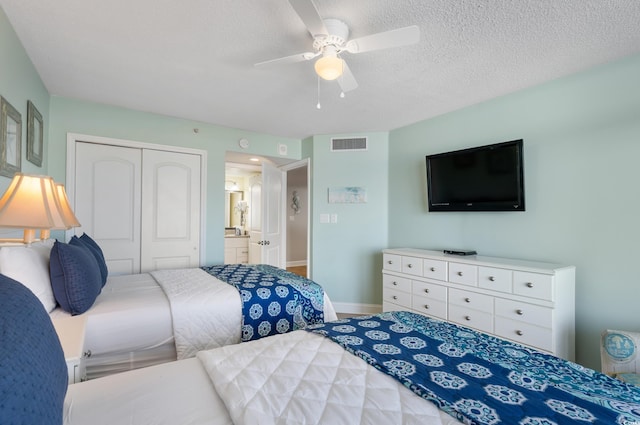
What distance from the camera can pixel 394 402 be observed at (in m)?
0.89

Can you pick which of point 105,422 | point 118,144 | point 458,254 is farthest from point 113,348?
point 458,254

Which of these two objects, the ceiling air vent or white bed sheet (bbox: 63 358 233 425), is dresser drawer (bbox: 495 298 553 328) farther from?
the ceiling air vent

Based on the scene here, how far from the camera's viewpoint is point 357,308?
3996 millimetres

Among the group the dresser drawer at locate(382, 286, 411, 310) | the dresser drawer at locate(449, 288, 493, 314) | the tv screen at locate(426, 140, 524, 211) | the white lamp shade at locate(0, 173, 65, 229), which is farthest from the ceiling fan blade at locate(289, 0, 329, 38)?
the dresser drawer at locate(382, 286, 411, 310)

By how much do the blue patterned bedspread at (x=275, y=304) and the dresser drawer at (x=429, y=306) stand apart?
117 centimetres

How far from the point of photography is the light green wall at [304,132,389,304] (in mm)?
3959

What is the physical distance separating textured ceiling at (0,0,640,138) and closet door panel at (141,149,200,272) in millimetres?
698

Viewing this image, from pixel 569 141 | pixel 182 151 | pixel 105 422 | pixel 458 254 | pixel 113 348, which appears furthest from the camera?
pixel 182 151

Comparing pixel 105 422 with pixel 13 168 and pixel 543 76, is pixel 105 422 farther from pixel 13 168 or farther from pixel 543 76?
pixel 543 76

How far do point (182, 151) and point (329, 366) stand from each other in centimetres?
322

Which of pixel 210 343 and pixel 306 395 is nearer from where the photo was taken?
pixel 306 395

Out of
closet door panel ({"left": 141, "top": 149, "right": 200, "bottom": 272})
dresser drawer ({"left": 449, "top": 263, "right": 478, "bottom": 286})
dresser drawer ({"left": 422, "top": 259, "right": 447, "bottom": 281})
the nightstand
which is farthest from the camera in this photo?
closet door panel ({"left": 141, "top": 149, "right": 200, "bottom": 272})

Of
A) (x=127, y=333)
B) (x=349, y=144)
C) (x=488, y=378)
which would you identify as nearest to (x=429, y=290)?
(x=488, y=378)

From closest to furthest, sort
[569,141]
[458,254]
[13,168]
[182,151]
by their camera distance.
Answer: [13,168]
[569,141]
[458,254]
[182,151]
